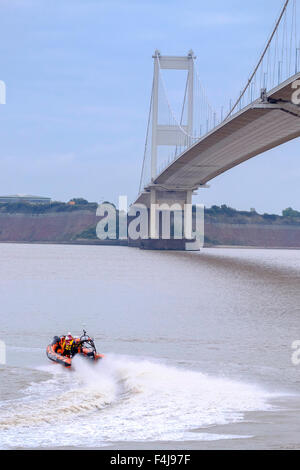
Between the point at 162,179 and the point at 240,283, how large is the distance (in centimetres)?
4332

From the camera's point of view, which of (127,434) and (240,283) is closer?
(127,434)

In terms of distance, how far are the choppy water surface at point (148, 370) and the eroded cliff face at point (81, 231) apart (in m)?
122

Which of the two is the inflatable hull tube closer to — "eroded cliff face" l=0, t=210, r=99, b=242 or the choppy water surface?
the choppy water surface

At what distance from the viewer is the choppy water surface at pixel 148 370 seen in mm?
10633

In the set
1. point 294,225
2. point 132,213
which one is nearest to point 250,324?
point 132,213

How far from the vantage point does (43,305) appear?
28578mm

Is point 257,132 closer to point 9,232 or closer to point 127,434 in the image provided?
point 127,434

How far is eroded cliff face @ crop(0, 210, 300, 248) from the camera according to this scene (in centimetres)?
15838
